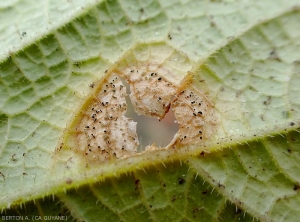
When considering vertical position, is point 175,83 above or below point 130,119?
above

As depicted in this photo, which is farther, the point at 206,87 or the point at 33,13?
the point at 33,13

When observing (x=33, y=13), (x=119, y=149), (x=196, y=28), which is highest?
(x=33, y=13)

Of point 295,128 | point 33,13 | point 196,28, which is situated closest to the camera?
point 295,128

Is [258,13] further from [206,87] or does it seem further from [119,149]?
[119,149]

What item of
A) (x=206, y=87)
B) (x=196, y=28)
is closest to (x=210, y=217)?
(x=206, y=87)

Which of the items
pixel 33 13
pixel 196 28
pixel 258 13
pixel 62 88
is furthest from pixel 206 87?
pixel 33 13

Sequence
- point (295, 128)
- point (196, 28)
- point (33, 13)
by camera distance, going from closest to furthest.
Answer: point (295, 128) → point (196, 28) → point (33, 13)

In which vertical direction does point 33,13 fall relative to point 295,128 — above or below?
above
